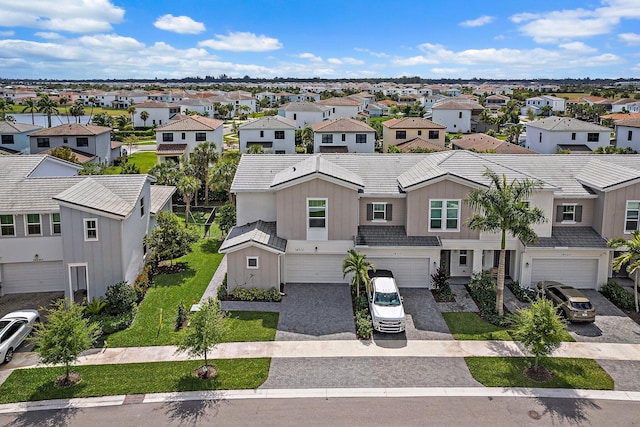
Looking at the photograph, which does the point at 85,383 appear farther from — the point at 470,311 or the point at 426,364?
the point at 470,311

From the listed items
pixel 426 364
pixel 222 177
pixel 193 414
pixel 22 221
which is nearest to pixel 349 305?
pixel 426 364

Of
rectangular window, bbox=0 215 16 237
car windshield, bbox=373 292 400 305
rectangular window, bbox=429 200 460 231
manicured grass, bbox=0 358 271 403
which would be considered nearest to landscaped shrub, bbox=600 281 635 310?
rectangular window, bbox=429 200 460 231

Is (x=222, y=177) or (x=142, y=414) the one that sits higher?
(x=222, y=177)

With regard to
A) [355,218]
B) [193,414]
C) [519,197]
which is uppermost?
[519,197]

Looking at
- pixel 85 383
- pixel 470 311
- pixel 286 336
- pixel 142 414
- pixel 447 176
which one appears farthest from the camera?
A: pixel 447 176

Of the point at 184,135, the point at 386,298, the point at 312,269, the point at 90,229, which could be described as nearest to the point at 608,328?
the point at 386,298

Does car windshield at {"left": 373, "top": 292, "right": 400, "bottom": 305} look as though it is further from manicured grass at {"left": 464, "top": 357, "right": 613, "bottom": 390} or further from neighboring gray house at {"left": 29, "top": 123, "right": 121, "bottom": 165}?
neighboring gray house at {"left": 29, "top": 123, "right": 121, "bottom": 165}
